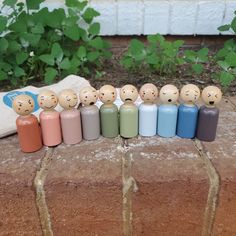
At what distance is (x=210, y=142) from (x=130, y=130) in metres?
0.20

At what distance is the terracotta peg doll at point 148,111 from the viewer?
0.77 meters

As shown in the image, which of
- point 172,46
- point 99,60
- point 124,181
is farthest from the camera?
point 99,60

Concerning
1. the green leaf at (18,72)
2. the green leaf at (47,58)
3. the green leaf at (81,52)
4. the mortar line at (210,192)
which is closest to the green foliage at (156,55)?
the green leaf at (81,52)

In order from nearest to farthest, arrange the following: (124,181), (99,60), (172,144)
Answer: (124,181) → (172,144) → (99,60)

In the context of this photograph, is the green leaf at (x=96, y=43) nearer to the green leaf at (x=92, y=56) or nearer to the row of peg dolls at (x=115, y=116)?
the green leaf at (x=92, y=56)

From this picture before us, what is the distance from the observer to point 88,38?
4.20 ft

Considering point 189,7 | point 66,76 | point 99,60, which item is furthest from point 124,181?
point 189,7

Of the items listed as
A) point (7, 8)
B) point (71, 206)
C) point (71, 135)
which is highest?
point (7, 8)

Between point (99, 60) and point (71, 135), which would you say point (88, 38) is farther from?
point (71, 135)

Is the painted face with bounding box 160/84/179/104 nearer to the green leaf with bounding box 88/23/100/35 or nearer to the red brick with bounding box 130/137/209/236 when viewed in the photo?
the red brick with bounding box 130/137/209/236

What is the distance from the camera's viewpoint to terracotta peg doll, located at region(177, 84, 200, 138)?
753 millimetres

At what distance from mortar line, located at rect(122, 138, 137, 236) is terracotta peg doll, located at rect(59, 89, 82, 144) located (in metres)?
0.12

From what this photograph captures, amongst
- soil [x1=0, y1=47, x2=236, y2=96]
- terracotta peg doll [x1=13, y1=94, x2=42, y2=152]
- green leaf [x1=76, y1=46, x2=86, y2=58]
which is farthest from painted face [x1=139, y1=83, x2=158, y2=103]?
green leaf [x1=76, y1=46, x2=86, y2=58]

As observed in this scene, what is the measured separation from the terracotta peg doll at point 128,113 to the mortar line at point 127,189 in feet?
0.13
